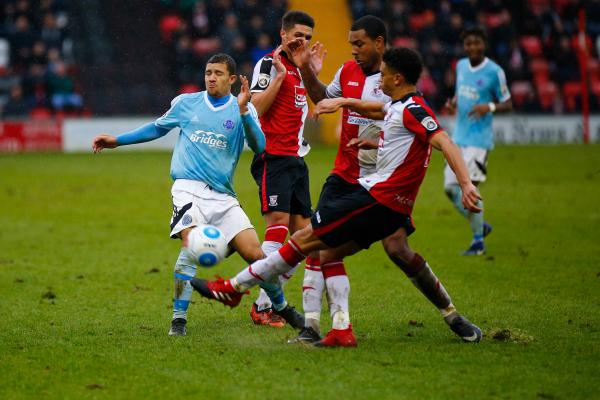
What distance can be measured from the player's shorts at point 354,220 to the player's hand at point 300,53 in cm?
156

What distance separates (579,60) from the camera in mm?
31734

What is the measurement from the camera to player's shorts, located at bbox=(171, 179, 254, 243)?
7641 millimetres

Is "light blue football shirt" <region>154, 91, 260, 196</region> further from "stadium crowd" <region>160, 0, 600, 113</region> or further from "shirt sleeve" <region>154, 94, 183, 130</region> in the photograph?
"stadium crowd" <region>160, 0, 600, 113</region>

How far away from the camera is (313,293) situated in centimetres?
743

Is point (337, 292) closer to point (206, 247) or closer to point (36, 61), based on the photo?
point (206, 247)

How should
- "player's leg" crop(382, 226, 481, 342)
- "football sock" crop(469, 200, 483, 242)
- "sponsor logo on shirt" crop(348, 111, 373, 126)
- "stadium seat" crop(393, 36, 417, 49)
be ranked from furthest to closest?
1. "stadium seat" crop(393, 36, 417, 49)
2. "football sock" crop(469, 200, 483, 242)
3. "sponsor logo on shirt" crop(348, 111, 373, 126)
4. "player's leg" crop(382, 226, 481, 342)

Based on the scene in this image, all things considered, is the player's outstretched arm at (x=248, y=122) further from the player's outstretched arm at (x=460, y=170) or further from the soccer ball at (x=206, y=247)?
the player's outstretched arm at (x=460, y=170)

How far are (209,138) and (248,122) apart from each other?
0.52 m

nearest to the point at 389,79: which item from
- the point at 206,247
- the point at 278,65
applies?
the point at 278,65

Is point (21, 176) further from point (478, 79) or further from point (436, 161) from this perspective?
point (478, 79)

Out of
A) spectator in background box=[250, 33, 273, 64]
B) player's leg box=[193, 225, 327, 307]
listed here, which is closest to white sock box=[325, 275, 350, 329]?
player's leg box=[193, 225, 327, 307]

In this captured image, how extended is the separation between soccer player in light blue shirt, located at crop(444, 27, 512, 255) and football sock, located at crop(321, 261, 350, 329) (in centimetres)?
545

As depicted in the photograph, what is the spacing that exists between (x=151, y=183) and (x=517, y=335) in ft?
47.2

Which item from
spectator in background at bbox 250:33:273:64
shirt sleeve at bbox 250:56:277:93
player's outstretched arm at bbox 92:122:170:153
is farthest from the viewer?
spectator in background at bbox 250:33:273:64
